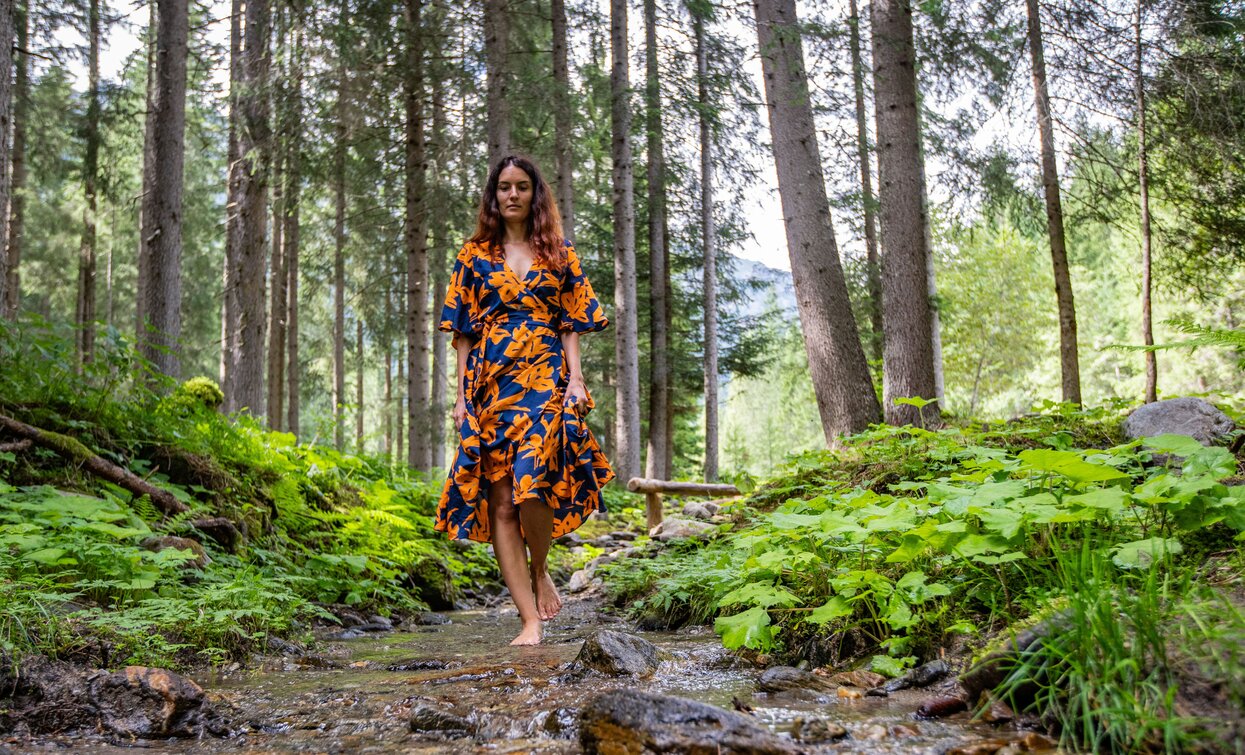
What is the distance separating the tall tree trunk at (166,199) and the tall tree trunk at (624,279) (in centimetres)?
669

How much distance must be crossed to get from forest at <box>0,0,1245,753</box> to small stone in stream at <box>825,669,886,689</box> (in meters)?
0.01

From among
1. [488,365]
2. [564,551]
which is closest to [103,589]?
[488,365]

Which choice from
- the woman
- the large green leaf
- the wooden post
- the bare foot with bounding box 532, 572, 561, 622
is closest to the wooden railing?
the wooden post

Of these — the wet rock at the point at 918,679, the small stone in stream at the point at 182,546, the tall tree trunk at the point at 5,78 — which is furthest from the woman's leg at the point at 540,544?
the tall tree trunk at the point at 5,78

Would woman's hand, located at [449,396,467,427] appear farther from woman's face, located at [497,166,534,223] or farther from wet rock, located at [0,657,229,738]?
wet rock, located at [0,657,229,738]

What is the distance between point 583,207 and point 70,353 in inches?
576

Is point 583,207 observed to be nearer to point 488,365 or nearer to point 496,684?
point 488,365

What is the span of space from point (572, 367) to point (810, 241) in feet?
13.9

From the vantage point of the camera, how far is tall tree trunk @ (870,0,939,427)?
6.81 meters

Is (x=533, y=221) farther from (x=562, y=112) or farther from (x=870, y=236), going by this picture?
(x=870, y=236)

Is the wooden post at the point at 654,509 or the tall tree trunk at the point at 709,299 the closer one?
the wooden post at the point at 654,509

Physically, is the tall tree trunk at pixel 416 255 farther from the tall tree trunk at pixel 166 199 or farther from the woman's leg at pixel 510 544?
the woman's leg at pixel 510 544

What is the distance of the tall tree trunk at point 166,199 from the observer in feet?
30.6

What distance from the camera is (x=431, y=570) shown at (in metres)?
6.09
